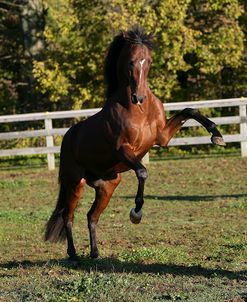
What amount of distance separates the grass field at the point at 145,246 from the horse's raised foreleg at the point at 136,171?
0.58 metres

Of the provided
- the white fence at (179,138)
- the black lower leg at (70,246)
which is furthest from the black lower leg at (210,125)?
the white fence at (179,138)

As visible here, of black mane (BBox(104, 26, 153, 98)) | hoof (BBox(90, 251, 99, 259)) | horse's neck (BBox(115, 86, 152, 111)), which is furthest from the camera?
hoof (BBox(90, 251, 99, 259))

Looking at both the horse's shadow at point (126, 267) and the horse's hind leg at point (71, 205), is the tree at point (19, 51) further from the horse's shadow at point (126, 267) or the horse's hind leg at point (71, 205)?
the horse's shadow at point (126, 267)

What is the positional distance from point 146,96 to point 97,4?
16498mm

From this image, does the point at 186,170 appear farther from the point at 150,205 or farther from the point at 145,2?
the point at 145,2

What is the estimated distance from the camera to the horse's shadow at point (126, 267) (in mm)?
7488

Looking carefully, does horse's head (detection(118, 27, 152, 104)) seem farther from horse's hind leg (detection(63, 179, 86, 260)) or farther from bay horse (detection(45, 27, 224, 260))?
horse's hind leg (detection(63, 179, 86, 260))

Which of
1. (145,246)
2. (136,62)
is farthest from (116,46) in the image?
(145,246)

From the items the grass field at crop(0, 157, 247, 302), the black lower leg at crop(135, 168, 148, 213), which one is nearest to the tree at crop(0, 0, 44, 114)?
the grass field at crop(0, 157, 247, 302)

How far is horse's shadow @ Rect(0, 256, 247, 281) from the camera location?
7.49 meters

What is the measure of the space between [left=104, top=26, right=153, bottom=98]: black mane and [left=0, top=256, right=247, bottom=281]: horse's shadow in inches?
70.9

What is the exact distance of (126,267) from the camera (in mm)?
7984

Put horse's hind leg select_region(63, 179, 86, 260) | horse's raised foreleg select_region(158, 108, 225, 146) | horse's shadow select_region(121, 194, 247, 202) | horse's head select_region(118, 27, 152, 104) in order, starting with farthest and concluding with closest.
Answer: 1. horse's shadow select_region(121, 194, 247, 202)
2. horse's hind leg select_region(63, 179, 86, 260)
3. horse's raised foreleg select_region(158, 108, 225, 146)
4. horse's head select_region(118, 27, 152, 104)

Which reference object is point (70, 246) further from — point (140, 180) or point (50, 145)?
point (50, 145)
